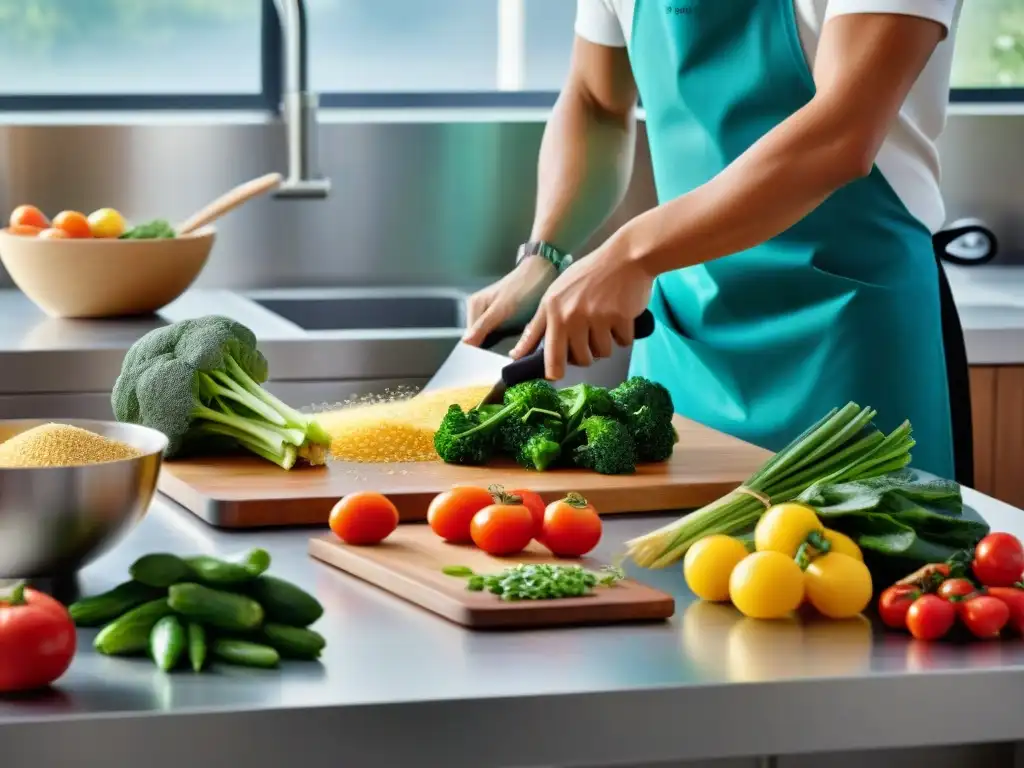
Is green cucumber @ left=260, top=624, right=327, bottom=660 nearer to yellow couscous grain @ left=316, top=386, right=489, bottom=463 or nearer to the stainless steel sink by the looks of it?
yellow couscous grain @ left=316, top=386, right=489, bottom=463

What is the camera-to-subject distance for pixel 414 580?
1.30 metres

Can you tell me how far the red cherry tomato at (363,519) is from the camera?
1415 millimetres

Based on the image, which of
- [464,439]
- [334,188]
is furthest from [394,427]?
[334,188]

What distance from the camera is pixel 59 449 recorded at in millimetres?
1267

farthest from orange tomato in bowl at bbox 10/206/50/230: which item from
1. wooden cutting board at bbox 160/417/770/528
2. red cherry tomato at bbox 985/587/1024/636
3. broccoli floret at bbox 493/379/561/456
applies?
red cherry tomato at bbox 985/587/1024/636

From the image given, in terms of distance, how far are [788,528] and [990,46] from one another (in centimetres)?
278

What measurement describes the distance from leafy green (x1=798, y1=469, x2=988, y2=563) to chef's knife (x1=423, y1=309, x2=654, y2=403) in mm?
563

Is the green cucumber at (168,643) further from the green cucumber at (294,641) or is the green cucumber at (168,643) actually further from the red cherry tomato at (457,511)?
the red cherry tomato at (457,511)

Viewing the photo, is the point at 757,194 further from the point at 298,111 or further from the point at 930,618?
the point at 298,111

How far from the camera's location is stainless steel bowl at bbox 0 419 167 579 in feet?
3.99

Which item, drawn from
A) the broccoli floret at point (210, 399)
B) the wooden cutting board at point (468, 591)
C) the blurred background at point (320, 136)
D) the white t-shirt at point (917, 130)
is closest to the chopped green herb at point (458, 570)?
the wooden cutting board at point (468, 591)

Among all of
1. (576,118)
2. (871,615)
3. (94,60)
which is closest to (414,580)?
(871,615)

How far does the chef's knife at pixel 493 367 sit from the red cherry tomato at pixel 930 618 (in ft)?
2.40

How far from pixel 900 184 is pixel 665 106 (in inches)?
13.4
